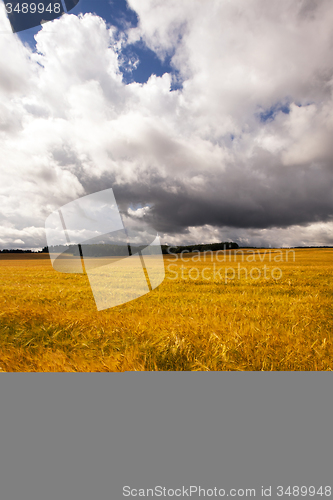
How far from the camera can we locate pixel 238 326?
369 cm

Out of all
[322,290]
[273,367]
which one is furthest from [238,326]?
[322,290]

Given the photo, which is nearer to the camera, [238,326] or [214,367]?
[214,367]

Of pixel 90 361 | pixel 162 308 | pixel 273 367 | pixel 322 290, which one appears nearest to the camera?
pixel 273 367

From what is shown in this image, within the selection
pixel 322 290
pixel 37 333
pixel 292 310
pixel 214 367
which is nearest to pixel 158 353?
pixel 214 367

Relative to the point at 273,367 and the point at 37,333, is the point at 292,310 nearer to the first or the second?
the point at 273,367

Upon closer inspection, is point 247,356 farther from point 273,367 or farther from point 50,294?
point 50,294

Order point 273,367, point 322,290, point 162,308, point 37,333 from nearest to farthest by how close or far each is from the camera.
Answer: point 273,367 → point 37,333 → point 162,308 → point 322,290

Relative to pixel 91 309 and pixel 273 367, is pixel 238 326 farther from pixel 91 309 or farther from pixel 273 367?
pixel 91 309

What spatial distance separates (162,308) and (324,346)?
300 centimetres

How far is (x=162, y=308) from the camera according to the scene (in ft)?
16.0

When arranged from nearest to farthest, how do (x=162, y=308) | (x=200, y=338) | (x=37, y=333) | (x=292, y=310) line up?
1. (x=200, y=338)
2. (x=37, y=333)
3. (x=292, y=310)
4. (x=162, y=308)

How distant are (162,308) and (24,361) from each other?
272 cm

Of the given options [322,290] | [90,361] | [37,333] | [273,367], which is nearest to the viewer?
[273,367]

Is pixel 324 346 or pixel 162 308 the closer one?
pixel 324 346
